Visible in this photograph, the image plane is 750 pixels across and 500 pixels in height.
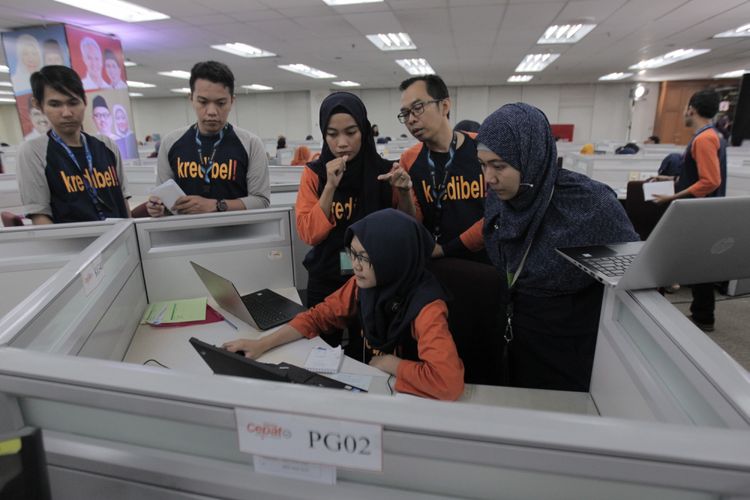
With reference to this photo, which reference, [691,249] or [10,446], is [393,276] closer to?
[691,249]

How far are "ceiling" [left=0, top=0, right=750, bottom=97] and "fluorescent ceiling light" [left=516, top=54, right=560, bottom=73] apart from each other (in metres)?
0.23

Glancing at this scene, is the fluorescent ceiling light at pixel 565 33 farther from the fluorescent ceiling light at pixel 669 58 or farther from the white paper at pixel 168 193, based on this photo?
the white paper at pixel 168 193

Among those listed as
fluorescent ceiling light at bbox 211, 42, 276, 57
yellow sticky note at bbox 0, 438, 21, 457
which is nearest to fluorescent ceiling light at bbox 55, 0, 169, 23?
fluorescent ceiling light at bbox 211, 42, 276, 57

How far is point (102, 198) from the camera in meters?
1.97

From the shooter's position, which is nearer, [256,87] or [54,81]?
[54,81]

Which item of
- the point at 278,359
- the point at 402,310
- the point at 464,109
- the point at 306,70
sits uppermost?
the point at 306,70

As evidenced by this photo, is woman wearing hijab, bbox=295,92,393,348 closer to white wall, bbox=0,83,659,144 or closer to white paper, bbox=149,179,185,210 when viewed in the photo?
white paper, bbox=149,179,185,210

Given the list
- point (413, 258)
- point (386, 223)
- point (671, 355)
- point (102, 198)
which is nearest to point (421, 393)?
point (413, 258)

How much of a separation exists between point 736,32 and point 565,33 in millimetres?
2382

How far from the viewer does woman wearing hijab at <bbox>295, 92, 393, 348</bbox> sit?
1.56m

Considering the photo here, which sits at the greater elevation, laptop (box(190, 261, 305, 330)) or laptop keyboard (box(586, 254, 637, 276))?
laptop keyboard (box(586, 254, 637, 276))

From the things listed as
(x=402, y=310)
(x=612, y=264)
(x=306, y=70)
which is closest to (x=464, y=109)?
(x=306, y=70)

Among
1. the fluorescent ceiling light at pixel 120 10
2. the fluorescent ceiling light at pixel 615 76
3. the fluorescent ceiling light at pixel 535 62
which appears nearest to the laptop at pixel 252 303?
the fluorescent ceiling light at pixel 120 10

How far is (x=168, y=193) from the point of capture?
5.34ft
